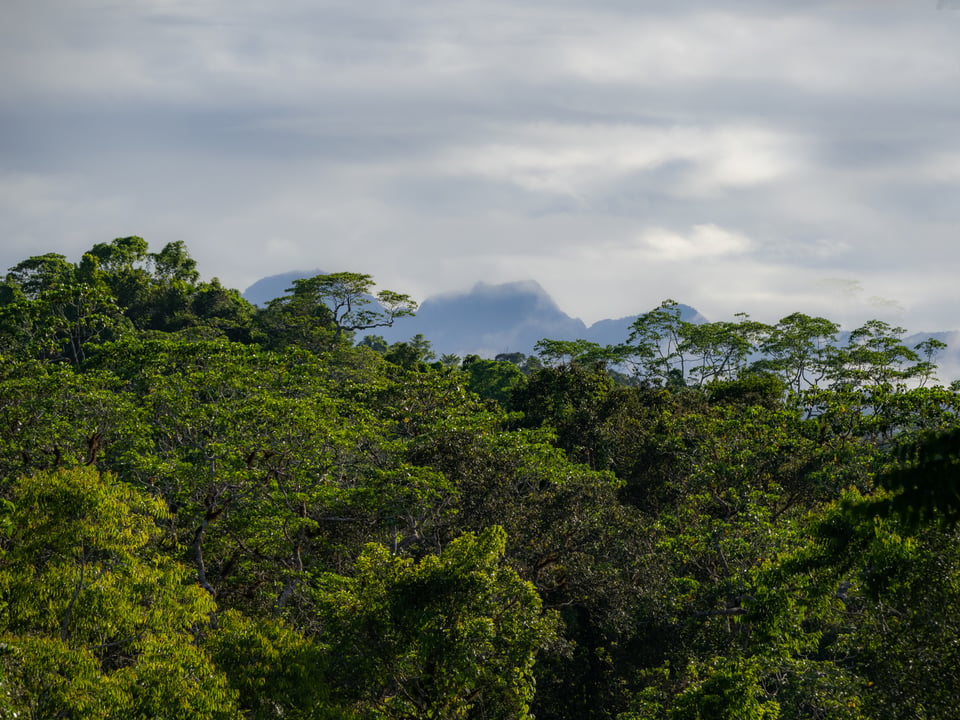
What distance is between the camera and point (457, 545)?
1156 centimetres

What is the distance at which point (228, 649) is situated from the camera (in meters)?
11.2

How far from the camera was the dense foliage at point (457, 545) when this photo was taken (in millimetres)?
9719

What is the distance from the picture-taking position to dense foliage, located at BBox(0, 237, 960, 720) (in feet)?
31.9

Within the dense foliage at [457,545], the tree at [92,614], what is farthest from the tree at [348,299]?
the tree at [92,614]

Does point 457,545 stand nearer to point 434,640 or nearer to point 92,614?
point 434,640

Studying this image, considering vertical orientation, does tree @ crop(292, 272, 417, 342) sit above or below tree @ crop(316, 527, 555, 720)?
above

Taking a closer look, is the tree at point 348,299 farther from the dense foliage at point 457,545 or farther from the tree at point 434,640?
the tree at point 434,640

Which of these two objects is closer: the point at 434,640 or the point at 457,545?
the point at 434,640

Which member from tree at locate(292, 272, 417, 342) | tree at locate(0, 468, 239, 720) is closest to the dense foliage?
tree at locate(0, 468, 239, 720)

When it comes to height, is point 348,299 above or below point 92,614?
above

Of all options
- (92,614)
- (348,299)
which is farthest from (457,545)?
(348,299)

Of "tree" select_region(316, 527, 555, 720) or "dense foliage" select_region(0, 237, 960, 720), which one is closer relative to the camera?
"dense foliage" select_region(0, 237, 960, 720)

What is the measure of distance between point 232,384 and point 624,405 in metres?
15.2

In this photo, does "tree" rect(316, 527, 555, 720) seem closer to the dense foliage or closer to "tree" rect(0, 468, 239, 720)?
the dense foliage
